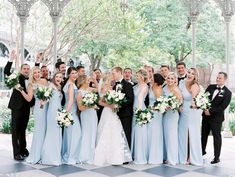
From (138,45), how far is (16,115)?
8896mm

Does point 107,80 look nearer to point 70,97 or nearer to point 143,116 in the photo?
point 70,97

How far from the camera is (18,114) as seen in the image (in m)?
6.46

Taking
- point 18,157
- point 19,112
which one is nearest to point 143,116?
point 19,112

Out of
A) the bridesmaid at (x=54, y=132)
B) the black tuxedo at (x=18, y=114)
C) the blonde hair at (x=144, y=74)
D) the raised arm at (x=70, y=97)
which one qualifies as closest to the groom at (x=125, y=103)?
the blonde hair at (x=144, y=74)

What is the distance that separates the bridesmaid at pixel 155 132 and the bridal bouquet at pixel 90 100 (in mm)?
1043

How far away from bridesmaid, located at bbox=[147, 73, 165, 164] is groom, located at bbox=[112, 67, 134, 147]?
39 centimetres

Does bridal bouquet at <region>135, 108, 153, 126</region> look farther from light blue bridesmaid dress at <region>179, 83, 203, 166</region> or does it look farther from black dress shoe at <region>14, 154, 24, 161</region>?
black dress shoe at <region>14, 154, 24, 161</region>

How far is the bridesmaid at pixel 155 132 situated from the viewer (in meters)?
6.29

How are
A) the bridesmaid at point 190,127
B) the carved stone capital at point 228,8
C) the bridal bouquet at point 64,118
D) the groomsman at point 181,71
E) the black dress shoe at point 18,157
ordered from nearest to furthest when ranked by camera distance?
the bridal bouquet at point 64,118, the bridesmaid at point 190,127, the black dress shoe at point 18,157, the groomsman at point 181,71, the carved stone capital at point 228,8

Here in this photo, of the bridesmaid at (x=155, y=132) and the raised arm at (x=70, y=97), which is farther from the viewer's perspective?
the bridesmaid at (x=155, y=132)

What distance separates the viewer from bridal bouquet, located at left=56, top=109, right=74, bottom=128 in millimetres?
5812

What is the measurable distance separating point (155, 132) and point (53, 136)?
180cm

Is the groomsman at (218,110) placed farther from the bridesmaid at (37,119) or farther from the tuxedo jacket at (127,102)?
the bridesmaid at (37,119)

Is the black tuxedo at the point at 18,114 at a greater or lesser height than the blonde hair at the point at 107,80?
lesser
